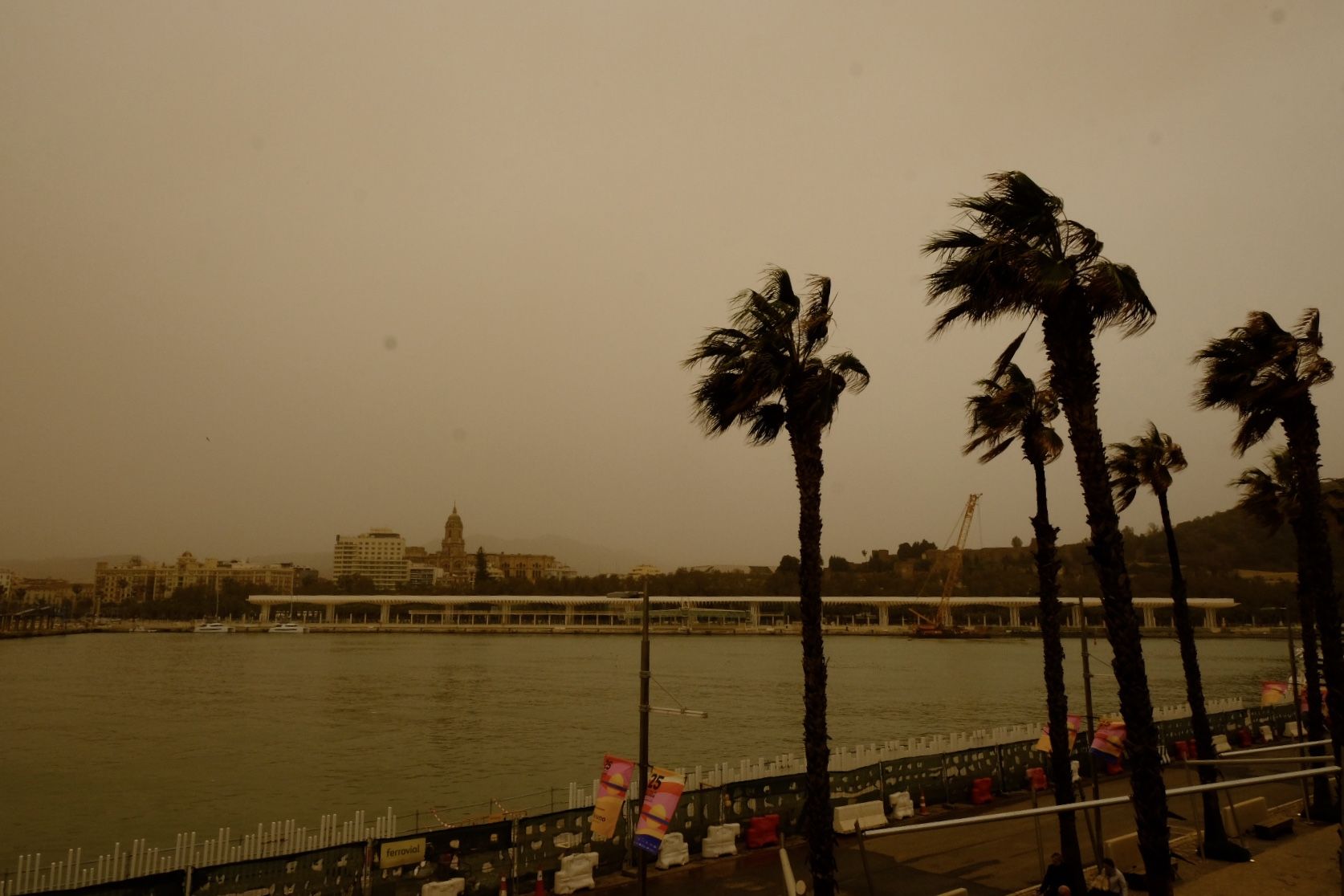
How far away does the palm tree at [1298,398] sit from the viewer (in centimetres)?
1534

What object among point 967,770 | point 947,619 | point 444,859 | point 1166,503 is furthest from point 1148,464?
point 947,619

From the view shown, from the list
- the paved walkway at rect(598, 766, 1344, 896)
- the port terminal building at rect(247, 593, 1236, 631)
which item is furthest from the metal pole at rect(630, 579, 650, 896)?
the port terminal building at rect(247, 593, 1236, 631)

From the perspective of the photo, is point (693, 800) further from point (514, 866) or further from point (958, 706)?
point (958, 706)

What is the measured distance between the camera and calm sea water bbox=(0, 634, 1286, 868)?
34125mm

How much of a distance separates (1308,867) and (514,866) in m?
12.5

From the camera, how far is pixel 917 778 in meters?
22.7

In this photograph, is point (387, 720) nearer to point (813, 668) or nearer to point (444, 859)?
point (444, 859)

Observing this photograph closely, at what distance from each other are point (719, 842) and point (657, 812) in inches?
223

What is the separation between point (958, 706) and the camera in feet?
215

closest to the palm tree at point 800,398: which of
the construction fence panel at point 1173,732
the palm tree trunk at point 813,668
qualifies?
the palm tree trunk at point 813,668

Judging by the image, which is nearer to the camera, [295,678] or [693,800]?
[693,800]

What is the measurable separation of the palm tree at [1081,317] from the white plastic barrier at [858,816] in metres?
10.6

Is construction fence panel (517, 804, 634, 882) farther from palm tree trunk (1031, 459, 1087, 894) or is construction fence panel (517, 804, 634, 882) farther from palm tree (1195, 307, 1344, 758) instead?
palm tree (1195, 307, 1344, 758)

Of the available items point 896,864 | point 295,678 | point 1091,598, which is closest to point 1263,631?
point 1091,598
